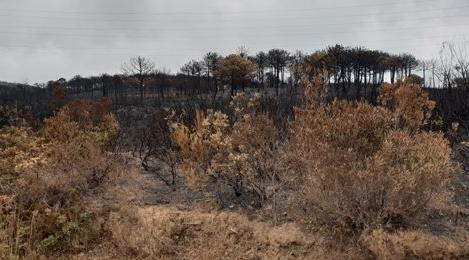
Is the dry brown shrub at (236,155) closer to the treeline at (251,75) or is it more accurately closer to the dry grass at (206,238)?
the dry grass at (206,238)

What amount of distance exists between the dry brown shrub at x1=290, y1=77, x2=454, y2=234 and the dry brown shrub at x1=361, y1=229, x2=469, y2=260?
0.24 metres

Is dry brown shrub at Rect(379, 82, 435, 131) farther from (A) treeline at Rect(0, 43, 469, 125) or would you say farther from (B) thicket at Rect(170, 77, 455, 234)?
(A) treeline at Rect(0, 43, 469, 125)

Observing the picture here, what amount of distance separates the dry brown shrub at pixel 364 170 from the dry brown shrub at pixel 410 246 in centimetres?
24

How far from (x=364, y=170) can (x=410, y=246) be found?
3.42 ft

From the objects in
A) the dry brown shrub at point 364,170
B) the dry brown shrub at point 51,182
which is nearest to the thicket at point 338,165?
the dry brown shrub at point 364,170

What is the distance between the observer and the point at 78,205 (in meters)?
8.28

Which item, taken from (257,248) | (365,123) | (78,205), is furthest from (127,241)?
(365,123)

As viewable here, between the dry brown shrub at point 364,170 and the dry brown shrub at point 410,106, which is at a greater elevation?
the dry brown shrub at point 410,106

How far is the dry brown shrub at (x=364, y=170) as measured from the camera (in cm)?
674

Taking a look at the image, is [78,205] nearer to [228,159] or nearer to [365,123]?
[228,159]

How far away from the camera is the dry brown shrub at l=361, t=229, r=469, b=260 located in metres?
6.48

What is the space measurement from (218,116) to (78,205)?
269 cm

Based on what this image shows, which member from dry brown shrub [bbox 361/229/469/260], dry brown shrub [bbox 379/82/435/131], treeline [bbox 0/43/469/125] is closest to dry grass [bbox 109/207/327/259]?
dry brown shrub [bbox 361/229/469/260]

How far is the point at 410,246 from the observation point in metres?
6.54
